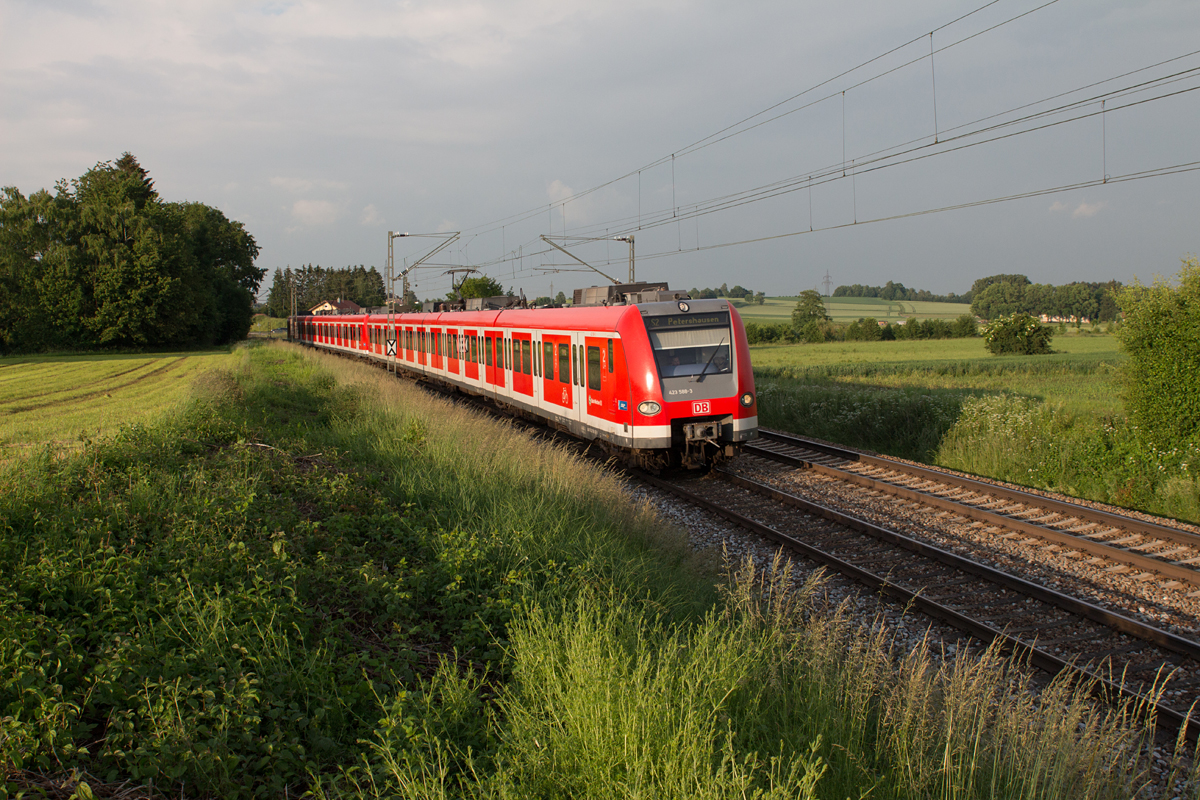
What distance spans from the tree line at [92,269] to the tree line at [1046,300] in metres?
83.6

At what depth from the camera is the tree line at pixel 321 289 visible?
152000mm

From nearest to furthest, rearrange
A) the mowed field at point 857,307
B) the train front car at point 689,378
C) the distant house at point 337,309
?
the train front car at point 689,378 < the distant house at point 337,309 < the mowed field at point 857,307

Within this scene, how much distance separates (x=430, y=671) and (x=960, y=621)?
14.5 feet

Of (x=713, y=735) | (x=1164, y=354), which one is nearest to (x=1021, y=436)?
(x=1164, y=354)

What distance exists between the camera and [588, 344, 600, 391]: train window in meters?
12.0

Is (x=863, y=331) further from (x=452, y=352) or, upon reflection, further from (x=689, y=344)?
(x=689, y=344)

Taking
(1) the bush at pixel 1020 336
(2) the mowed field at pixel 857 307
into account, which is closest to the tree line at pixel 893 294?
(2) the mowed field at pixel 857 307

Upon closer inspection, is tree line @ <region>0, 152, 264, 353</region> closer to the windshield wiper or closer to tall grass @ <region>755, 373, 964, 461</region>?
tall grass @ <region>755, 373, 964, 461</region>

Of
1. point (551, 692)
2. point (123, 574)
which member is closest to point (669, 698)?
point (551, 692)

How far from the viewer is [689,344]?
11.0m

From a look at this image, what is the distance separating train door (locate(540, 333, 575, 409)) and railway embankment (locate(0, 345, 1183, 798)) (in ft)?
21.8

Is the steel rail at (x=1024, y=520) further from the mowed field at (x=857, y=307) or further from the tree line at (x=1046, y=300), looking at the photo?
the mowed field at (x=857, y=307)

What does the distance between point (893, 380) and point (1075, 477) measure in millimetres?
13564

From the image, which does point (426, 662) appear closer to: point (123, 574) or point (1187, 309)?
point (123, 574)
